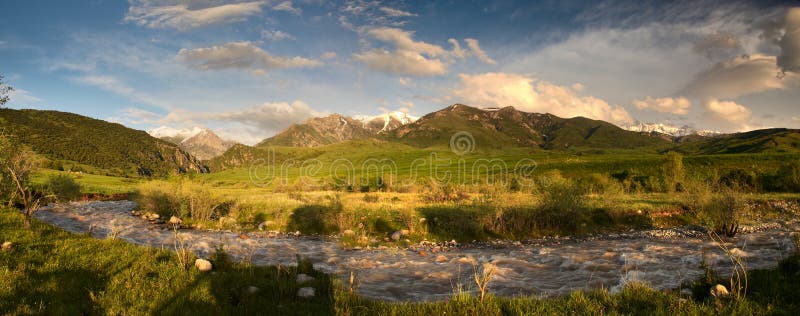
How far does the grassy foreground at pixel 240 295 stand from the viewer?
7.53 meters

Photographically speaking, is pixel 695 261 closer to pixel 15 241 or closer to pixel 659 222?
pixel 659 222

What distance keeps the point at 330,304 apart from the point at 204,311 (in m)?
2.61

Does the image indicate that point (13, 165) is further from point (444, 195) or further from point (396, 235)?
point (444, 195)

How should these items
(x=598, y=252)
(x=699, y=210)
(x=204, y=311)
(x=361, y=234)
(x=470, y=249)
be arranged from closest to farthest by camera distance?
(x=204, y=311)
(x=598, y=252)
(x=470, y=249)
(x=361, y=234)
(x=699, y=210)

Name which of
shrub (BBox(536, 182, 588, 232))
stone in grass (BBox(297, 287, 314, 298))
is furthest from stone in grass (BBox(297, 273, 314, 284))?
shrub (BBox(536, 182, 588, 232))

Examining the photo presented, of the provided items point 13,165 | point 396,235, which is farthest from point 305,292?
point 13,165

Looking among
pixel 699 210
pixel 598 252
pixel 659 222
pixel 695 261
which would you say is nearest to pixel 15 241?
pixel 598 252

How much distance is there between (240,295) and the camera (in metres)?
8.83

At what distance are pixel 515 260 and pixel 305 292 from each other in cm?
1215

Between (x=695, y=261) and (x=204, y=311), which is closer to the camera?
(x=204, y=311)

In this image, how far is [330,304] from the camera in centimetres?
823

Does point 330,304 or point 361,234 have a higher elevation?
point 330,304

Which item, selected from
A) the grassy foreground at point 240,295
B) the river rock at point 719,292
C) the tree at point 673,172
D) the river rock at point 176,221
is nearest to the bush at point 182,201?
the river rock at point 176,221

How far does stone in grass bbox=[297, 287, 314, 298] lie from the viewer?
887 centimetres
